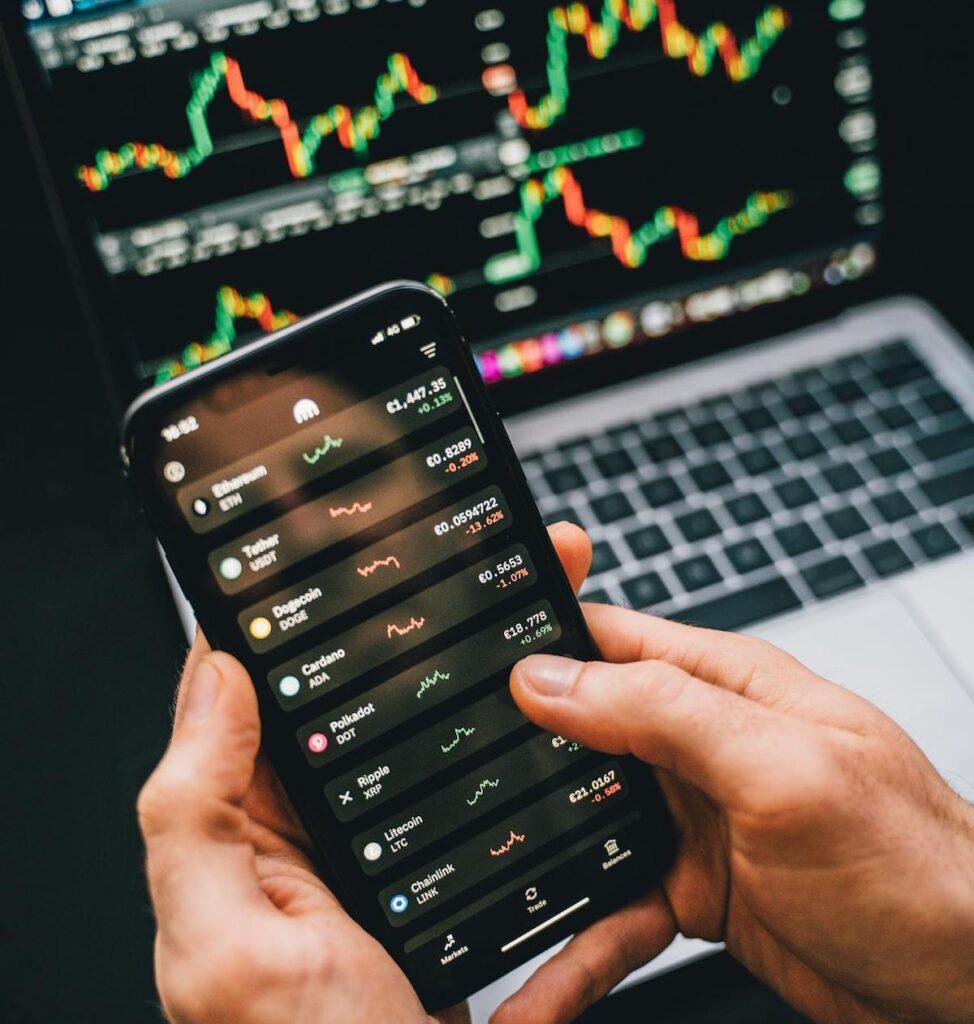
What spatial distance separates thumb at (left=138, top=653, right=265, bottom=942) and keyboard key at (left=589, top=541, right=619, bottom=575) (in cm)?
29

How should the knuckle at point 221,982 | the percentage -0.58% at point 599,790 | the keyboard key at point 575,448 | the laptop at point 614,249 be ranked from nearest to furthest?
the knuckle at point 221,982, the percentage -0.58% at point 599,790, the laptop at point 614,249, the keyboard key at point 575,448

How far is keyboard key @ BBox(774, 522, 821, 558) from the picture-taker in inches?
25.6

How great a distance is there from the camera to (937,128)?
83cm

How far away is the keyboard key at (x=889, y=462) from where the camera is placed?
0.68 meters

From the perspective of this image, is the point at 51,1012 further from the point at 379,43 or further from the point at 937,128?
the point at 937,128

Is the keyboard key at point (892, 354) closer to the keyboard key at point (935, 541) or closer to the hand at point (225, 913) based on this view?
the keyboard key at point (935, 541)

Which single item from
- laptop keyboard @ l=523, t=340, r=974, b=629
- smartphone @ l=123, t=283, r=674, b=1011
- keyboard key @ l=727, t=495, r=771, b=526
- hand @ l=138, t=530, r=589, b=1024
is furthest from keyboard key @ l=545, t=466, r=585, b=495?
hand @ l=138, t=530, r=589, b=1024

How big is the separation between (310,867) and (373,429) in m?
0.21

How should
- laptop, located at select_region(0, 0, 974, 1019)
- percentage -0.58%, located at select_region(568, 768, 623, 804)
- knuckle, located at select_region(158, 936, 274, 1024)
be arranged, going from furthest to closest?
A: laptop, located at select_region(0, 0, 974, 1019) → percentage -0.58%, located at select_region(568, 768, 623, 804) → knuckle, located at select_region(158, 936, 274, 1024)

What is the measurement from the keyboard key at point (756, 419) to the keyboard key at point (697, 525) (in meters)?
0.09

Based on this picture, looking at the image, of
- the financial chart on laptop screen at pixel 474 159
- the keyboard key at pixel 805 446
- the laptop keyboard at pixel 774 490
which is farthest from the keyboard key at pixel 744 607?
the financial chart on laptop screen at pixel 474 159

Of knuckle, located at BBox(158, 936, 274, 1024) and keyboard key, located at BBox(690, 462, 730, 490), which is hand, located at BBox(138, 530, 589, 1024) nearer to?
knuckle, located at BBox(158, 936, 274, 1024)

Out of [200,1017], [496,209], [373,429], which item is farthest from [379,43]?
[200,1017]

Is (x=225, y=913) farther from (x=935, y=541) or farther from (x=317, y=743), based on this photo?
(x=935, y=541)
